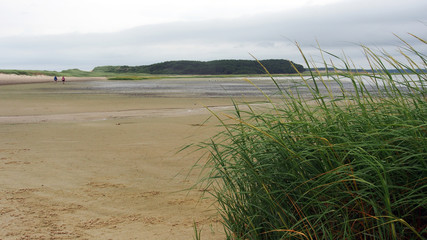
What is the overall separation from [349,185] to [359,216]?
0.22 m

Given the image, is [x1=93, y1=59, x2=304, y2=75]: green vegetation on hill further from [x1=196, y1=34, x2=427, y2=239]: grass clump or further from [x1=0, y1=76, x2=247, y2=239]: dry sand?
[x1=196, y1=34, x2=427, y2=239]: grass clump

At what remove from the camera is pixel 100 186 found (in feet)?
19.2

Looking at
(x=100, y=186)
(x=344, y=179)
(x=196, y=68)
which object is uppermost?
(x=196, y=68)

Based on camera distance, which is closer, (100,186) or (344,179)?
(344,179)

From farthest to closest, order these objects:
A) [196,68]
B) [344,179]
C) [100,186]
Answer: [196,68] < [100,186] < [344,179]

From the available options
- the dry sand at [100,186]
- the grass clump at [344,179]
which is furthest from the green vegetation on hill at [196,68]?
the grass clump at [344,179]

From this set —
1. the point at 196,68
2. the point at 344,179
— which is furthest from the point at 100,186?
the point at 196,68

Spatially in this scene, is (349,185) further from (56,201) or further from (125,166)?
(125,166)

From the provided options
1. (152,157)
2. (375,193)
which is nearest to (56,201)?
(152,157)

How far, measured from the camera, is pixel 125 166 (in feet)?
23.0

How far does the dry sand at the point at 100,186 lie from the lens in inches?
171

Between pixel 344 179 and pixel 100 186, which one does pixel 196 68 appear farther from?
pixel 344 179

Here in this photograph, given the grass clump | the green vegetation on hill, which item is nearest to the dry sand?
the grass clump

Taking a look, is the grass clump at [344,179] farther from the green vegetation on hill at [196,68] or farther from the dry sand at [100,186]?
the green vegetation on hill at [196,68]
